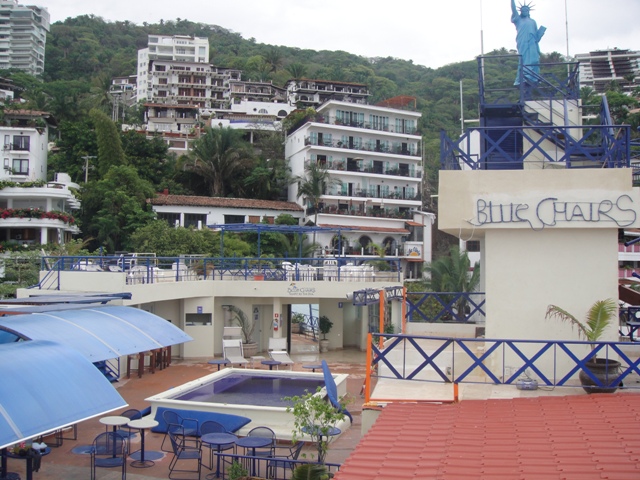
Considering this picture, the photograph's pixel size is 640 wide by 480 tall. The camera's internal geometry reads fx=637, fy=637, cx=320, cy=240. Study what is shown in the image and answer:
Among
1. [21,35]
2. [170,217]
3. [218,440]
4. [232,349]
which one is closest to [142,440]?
[218,440]

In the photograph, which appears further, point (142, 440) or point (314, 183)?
point (314, 183)

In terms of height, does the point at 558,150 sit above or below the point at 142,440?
above

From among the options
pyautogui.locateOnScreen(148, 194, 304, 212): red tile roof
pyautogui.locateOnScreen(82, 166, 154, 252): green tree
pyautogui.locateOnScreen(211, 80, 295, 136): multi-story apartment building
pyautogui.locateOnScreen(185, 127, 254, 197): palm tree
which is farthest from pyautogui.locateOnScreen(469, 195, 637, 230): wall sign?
pyautogui.locateOnScreen(211, 80, 295, 136): multi-story apartment building

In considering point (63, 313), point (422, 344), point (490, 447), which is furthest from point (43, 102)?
point (490, 447)

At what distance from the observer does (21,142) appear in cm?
4950

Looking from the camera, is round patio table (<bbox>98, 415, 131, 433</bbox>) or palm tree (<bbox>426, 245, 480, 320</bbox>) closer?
round patio table (<bbox>98, 415, 131, 433</bbox>)

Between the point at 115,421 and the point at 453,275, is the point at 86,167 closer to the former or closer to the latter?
the point at 453,275

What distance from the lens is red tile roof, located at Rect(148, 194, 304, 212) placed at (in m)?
47.0

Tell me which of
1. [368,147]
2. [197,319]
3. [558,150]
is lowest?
[197,319]

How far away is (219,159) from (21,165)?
50.1 feet

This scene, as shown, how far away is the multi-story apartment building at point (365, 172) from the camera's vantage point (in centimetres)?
5166

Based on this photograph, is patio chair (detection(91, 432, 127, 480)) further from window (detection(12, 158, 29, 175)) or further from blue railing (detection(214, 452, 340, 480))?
window (detection(12, 158, 29, 175))

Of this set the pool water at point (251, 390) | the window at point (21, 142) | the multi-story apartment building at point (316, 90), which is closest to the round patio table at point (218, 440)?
the pool water at point (251, 390)

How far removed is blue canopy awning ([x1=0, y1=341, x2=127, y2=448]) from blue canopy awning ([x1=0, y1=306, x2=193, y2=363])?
68.2 inches
